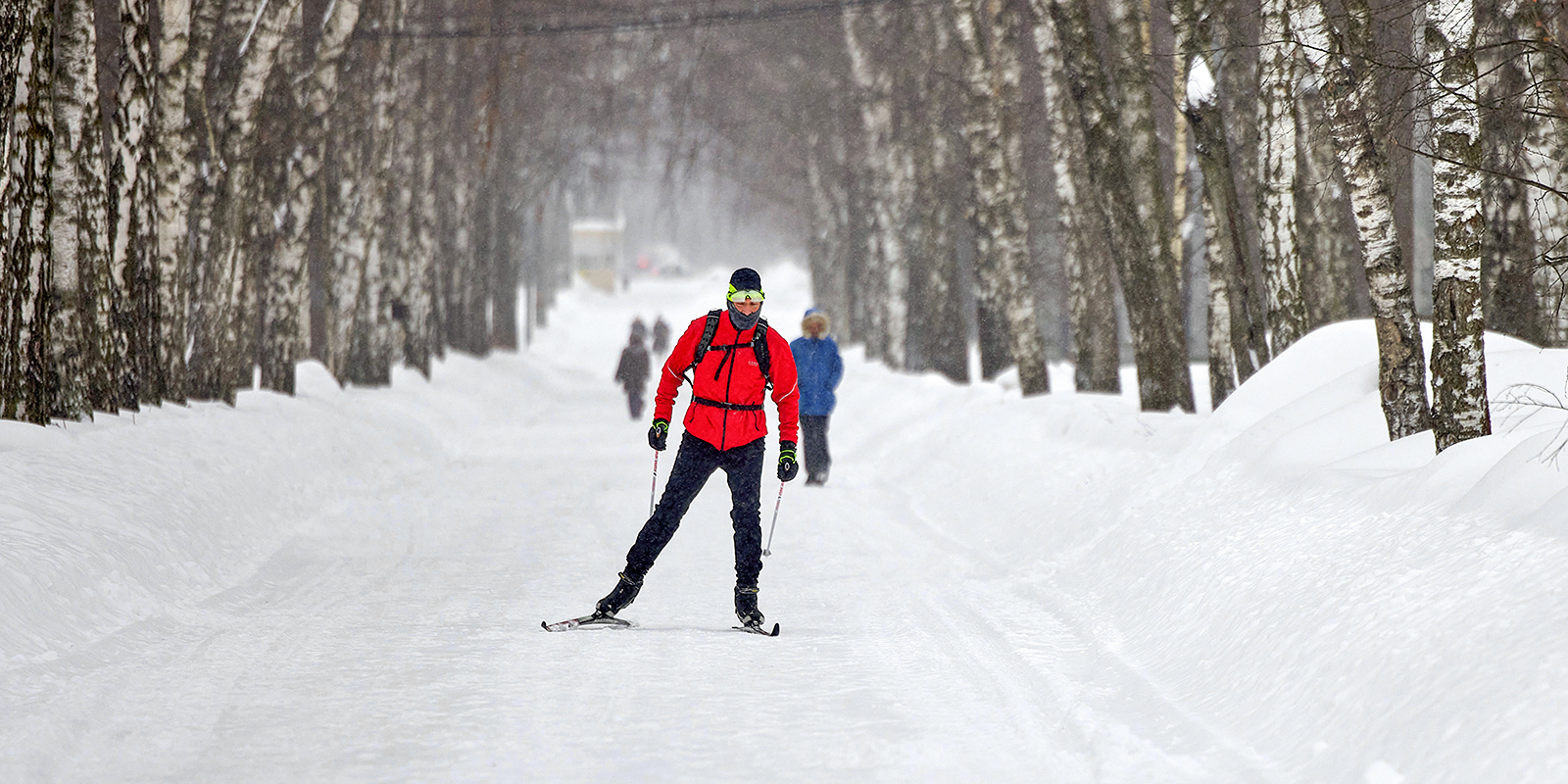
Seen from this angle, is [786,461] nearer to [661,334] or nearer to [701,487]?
[701,487]

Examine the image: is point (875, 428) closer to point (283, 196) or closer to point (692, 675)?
point (283, 196)

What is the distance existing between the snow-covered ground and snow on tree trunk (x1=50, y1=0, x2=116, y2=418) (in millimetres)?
486

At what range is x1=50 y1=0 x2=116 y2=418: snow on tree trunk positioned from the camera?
36.6 ft

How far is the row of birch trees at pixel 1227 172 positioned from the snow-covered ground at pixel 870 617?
989mm

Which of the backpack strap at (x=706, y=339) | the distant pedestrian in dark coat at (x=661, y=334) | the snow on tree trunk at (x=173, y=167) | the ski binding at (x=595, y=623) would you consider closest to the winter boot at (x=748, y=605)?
the ski binding at (x=595, y=623)

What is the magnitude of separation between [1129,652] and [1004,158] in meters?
12.9

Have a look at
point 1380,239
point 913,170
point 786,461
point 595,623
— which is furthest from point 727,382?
point 913,170

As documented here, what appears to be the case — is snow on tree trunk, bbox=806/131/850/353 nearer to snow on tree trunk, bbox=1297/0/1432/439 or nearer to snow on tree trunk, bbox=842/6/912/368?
snow on tree trunk, bbox=842/6/912/368

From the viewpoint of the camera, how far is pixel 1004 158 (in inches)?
752

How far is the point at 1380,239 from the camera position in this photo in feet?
26.5

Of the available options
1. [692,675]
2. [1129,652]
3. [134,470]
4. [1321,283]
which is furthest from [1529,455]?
[1321,283]

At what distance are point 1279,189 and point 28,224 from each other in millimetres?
8825

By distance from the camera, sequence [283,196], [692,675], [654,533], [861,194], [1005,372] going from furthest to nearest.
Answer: [861,194] → [1005,372] → [283,196] → [654,533] → [692,675]

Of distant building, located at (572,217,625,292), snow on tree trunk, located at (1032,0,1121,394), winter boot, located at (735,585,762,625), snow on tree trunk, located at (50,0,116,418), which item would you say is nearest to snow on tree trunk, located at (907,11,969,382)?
snow on tree trunk, located at (1032,0,1121,394)
